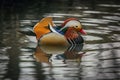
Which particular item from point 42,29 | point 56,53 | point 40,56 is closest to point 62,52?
point 56,53

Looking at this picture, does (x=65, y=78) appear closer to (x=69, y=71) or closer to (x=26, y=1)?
(x=69, y=71)

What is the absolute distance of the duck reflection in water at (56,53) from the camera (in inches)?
449

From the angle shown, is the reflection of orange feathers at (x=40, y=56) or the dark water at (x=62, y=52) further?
the reflection of orange feathers at (x=40, y=56)

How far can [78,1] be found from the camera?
2564 cm

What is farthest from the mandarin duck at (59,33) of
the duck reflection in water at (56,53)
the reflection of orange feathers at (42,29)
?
the duck reflection in water at (56,53)

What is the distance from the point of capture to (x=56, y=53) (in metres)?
12.1

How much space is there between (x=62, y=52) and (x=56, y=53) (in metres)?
0.18

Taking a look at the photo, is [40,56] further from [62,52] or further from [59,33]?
[59,33]

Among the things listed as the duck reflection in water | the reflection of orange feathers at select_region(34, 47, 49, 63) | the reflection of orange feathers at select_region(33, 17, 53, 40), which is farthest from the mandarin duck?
the reflection of orange feathers at select_region(34, 47, 49, 63)

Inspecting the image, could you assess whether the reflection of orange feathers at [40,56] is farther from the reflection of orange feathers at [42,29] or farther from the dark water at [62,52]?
the reflection of orange feathers at [42,29]

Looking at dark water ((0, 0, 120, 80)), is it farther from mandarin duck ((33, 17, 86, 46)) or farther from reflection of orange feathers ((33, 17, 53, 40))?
reflection of orange feathers ((33, 17, 53, 40))

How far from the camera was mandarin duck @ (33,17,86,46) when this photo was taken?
12797 millimetres

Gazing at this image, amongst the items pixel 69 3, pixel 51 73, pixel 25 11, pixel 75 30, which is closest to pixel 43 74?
pixel 51 73

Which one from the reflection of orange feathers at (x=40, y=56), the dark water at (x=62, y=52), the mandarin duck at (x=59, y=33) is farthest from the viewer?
the mandarin duck at (x=59, y=33)
